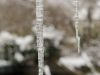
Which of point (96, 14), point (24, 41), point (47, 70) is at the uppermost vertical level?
point (96, 14)

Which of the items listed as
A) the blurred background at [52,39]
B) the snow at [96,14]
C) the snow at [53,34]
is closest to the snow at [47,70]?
the blurred background at [52,39]

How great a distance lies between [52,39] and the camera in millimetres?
2102

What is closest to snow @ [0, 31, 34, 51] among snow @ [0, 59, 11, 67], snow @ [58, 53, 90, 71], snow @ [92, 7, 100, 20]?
snow @ [0, 59, 11, 67]

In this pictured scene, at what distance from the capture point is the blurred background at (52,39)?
2.08 metres

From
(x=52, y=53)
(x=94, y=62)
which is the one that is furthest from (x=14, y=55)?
(x=94, y=62)

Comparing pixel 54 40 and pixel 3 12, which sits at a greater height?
pixel 3 12

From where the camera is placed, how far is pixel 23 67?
2.10 metres

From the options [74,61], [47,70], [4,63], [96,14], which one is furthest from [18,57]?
[96,14]

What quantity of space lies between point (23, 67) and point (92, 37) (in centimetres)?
55

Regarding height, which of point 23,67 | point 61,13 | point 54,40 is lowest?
point 23,67

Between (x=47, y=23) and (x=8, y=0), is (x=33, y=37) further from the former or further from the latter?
(x=8, y=0)

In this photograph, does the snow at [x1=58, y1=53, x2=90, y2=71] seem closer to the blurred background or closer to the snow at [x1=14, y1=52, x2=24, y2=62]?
the blurred background

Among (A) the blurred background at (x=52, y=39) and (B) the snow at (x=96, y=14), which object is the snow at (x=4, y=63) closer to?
(A) the blurred background at (x=52, y=39)

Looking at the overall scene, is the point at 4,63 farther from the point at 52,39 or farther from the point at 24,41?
the point at 52,39
